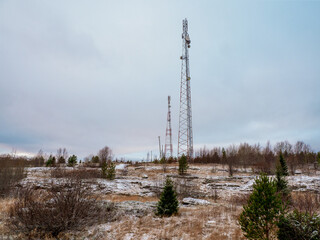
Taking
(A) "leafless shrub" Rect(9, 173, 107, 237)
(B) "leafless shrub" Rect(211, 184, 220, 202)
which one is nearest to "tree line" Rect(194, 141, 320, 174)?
(B) "leafless shrub" Rect(211, 184, 220, 202)

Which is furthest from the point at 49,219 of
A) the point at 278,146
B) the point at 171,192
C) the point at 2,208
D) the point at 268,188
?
the point at 278,146

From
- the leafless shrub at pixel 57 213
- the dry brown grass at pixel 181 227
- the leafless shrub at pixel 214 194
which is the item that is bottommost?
the leafless shrub at pixel 214 194

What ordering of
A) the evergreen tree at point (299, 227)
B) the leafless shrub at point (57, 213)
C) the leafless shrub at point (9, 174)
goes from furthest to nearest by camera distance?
the leafless shrub at point (9, 174)
the leafless shrub at point (57, 213)
the evergreen tree at point (299, 227)

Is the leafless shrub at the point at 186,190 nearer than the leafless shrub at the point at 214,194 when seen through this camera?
No

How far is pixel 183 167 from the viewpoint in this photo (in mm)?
21672

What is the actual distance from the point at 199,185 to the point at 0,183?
660 inches

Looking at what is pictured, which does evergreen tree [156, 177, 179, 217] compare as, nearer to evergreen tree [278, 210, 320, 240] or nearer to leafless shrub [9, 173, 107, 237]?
leafless shrub [9, 173, 107, 237]

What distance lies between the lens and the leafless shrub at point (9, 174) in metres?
12.7

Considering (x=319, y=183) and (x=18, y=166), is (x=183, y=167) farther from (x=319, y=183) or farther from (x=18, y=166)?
(x=18, y=166)

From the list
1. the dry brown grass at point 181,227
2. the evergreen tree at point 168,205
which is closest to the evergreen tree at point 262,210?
the dry brown grass at point 181,227

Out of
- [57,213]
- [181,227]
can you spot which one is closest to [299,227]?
[181,227]

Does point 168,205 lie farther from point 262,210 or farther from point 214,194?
point 214,194

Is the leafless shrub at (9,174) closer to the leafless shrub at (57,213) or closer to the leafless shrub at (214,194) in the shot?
the leafless shrub at (57,213)

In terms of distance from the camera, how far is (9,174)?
528 inches
